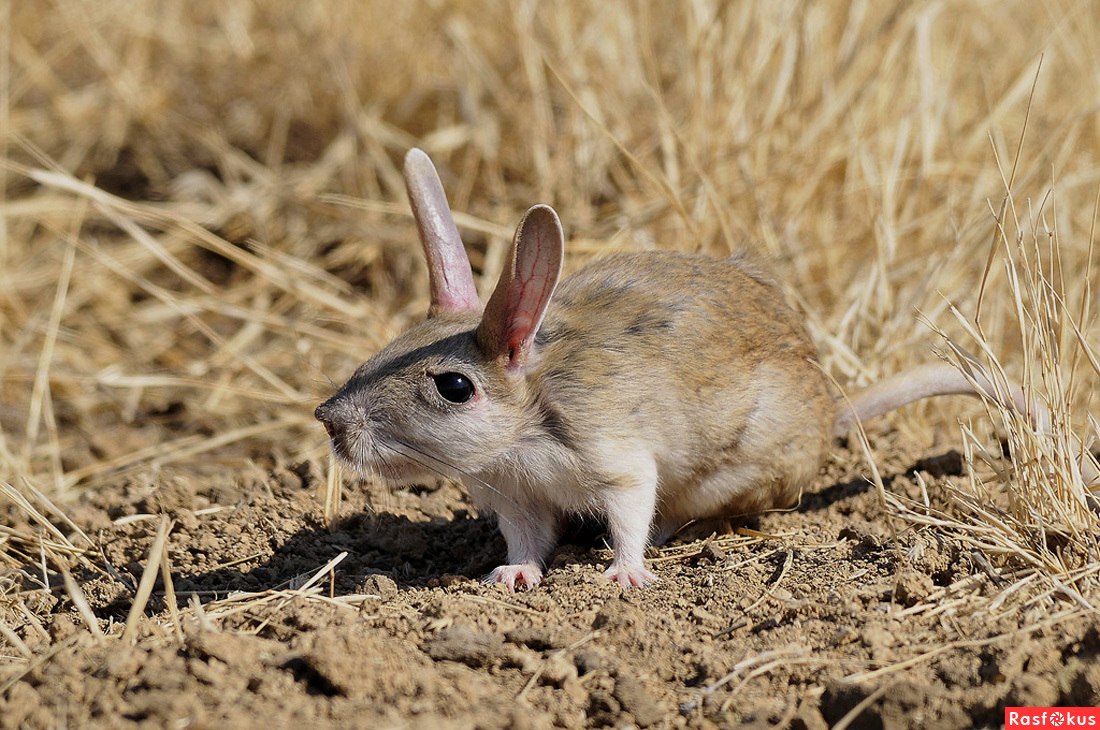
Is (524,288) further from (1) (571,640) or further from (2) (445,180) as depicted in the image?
(2) (445,180)

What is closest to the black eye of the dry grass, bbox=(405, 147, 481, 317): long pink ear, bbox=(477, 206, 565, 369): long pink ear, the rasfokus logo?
bbox=(477, 206, 565, 369): long pink ear

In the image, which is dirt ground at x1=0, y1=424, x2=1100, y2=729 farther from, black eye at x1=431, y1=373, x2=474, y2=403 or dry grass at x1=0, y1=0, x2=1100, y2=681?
black eye at x1=431, y1=373, x2=474, y2=403

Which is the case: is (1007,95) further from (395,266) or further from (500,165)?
(395,266)

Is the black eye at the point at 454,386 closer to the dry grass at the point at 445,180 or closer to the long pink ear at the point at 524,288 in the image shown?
the long pink ear at the point at 524,288

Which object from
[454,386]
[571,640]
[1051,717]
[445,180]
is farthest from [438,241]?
[445,180]

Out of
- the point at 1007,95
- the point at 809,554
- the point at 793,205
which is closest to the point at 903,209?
the point at 793,205

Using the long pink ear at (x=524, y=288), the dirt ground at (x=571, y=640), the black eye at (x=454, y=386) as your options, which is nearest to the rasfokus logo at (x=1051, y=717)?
the dirt ground at (x=571, y=640)
